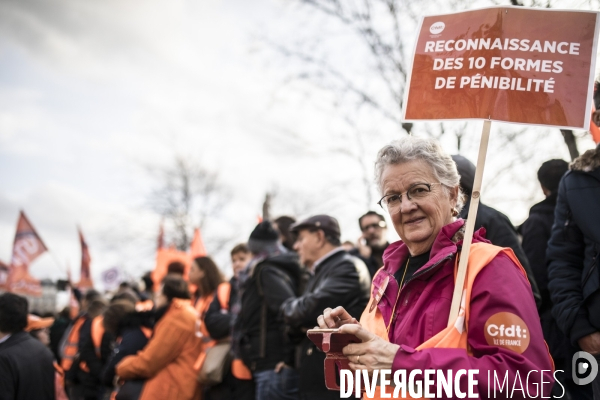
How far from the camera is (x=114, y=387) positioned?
756 centimetres

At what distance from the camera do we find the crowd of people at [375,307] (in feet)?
7.48

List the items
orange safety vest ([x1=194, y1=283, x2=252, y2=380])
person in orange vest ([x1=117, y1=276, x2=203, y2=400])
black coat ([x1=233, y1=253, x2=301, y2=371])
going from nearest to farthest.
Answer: black coat ([x1=233, y1=253, x2=301, y2=371]), orange safety vest ([x1=194, y1=283, x2=252, y2=380]), person in orange vest ([x1=117, y1=276, x2=203, y2=400])

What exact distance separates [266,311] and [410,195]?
3492mm

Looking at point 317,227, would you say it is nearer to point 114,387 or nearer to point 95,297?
point 114,387

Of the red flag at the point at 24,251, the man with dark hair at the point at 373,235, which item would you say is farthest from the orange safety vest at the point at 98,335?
the red flag at the point at 24,251

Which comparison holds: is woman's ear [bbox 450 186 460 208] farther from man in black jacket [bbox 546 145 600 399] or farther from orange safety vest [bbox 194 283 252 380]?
orange safety vest [bbox 194 283 252 380]

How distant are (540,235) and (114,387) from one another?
17.8 feet

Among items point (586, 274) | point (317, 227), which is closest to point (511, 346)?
point (586, 274)

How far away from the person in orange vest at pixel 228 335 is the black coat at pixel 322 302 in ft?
3.32

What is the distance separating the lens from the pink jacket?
215 cm

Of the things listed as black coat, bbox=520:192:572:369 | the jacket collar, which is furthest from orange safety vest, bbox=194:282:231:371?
the jacket collar

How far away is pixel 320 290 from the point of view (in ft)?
16.7

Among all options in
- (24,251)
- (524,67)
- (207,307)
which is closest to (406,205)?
(524,67)

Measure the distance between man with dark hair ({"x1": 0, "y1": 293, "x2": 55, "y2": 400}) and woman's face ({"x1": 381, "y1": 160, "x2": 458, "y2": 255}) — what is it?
4.30 metres
